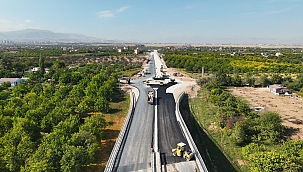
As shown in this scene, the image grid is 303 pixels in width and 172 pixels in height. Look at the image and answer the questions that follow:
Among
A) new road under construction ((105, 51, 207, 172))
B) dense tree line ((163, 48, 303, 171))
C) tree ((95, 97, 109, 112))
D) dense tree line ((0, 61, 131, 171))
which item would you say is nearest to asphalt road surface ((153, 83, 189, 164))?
new road under construction ((105, 51, 207, 172))

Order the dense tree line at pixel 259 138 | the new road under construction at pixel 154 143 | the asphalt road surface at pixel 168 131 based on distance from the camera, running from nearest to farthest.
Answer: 1. the dense tree line at pixel 259 138
2. the new road under construction at pixel 154 143
3. the asphalt road surface at pixel 168 131

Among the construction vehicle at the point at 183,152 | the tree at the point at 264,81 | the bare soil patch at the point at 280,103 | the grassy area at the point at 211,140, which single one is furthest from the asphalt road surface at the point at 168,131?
the tree at the point at 264,81

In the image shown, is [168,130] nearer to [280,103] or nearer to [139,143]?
[139,143]

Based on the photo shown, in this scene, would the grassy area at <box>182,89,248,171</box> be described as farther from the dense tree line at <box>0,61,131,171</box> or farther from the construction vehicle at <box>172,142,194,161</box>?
the dense tree line at <box>0,61,131,171</box>

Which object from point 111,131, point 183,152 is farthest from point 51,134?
point 183,152

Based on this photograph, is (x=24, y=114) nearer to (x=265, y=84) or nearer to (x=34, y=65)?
(x=265, y=84)

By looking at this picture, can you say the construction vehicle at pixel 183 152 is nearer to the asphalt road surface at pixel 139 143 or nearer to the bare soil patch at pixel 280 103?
the asphalt road surface at pixel 139 143

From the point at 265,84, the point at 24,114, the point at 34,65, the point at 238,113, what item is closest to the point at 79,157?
the point at 24,114
